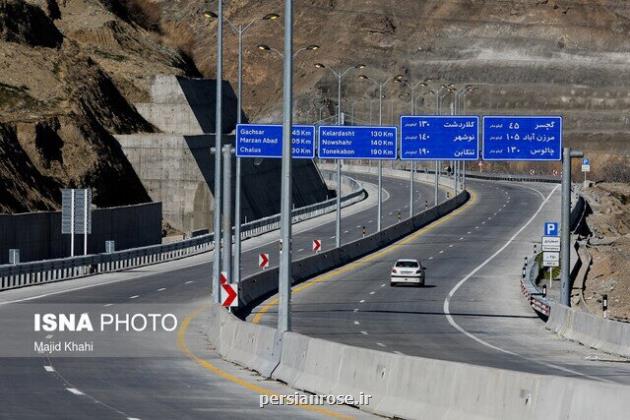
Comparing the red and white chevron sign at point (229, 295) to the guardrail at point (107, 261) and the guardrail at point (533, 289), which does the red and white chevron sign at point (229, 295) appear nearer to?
the guardrail at point (533, 289)

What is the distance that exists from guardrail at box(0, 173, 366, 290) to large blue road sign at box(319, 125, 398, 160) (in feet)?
44.8

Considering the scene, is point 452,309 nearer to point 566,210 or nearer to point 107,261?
point 566,210

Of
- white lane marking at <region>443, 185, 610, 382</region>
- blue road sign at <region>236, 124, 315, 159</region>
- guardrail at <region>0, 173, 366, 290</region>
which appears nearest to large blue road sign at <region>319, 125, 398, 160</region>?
blue road sign at <region>236, 124, 315, 159</region>

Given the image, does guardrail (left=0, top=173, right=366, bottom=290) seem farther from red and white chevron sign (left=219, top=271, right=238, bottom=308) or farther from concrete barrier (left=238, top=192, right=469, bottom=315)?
red and white chevron sign (left=219, top=271, right=238, bottom=308)

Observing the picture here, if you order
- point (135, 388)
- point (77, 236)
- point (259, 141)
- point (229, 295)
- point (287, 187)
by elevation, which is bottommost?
point (77, 236)

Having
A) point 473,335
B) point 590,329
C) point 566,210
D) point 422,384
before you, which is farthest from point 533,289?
point 422,384

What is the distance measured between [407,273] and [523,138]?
53.1 ft

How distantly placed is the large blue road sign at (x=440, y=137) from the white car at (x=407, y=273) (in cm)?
971

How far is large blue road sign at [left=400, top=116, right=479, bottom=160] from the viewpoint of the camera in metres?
57.6

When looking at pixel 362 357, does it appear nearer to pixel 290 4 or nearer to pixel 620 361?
pixel 290 4

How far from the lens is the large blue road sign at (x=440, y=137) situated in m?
57.6

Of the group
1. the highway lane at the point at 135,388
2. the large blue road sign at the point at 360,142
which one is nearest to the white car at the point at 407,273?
the large blue road sign at the point at 360,142

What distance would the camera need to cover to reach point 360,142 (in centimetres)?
6278

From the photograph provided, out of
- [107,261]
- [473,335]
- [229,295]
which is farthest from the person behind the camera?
[107,261]
